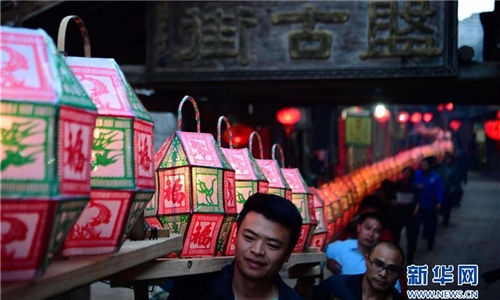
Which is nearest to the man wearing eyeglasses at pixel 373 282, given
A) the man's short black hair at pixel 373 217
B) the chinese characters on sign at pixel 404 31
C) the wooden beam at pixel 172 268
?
the wooden beam at pixel 172 268

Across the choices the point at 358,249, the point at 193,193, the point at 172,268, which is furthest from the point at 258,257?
the point at 358,249

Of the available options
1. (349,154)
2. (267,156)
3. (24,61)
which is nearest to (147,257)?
(24,61)

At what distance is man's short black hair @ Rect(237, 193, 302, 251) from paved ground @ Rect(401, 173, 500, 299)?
7492 mm

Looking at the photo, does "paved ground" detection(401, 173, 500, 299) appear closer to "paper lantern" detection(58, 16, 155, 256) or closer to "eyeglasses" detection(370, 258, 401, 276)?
"eyeglasses" detection(370, 258, 401, 276)

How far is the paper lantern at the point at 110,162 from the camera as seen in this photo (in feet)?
5.86

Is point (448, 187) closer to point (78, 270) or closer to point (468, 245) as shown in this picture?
point (468, 245)

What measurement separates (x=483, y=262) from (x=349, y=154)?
61.7 feet

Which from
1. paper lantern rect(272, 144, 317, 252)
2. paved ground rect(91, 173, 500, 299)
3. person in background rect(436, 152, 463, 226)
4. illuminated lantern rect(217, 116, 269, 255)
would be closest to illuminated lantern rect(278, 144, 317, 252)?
paper lantern rect(272, 144, 317, 252)

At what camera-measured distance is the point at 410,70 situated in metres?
9.26

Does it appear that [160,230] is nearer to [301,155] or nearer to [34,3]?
[34,3]

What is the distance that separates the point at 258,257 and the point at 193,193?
0.53 metres

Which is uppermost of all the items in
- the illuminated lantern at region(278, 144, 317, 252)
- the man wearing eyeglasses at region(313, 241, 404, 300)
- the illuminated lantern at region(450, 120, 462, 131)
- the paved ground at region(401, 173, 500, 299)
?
the illuminated lantern at region(278, 144, 317, 252)

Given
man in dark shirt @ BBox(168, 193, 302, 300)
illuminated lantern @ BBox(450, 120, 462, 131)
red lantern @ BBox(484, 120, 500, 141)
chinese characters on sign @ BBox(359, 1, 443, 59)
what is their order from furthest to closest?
illuminated lantern @ BBox(450, 120, 462, 131) < red lantern @ BBox(484, 120, 500, 141) < chinese characters on sign @ BBox(359, 1, 443, 59) < man in dark shirt @ BBox(168, 193, 302, 300)

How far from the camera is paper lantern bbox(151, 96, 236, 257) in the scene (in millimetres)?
2902
